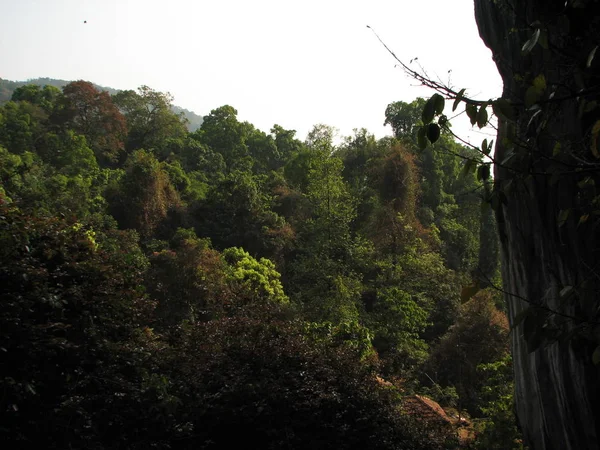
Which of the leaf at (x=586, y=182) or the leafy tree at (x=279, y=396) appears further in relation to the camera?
the leafy tree at (x=279, y=396)

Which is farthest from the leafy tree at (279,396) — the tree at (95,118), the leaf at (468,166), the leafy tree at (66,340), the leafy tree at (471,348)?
the tree at (95,118)

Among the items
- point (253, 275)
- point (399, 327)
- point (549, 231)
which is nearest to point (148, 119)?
point (253, 275)

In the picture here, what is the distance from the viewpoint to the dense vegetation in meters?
4.56

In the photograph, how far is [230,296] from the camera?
29.2 feet

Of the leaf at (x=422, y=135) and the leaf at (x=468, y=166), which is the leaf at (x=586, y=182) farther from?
the leaf at (x=422, y=135)

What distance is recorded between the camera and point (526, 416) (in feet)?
12.5

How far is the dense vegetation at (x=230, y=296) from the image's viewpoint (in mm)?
4562

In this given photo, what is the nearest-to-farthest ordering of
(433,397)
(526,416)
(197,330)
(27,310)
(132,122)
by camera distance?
(526,416)
(27,310)
(197,330)
(433,397)
(132,122)

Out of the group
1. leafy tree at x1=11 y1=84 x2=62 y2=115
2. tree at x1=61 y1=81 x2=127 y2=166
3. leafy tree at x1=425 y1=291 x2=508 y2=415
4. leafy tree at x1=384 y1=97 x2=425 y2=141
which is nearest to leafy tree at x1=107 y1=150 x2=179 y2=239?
tree at x1=61 y1=81 x2=127 y2=166

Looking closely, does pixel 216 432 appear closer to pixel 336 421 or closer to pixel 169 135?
pixel 336 421

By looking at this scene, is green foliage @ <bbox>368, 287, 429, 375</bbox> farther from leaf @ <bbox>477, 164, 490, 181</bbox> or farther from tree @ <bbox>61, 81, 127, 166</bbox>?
tree @ <bbox>61, 81, 127, 166</bbox>

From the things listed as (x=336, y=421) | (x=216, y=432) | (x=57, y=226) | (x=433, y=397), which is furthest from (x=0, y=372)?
(x=433, y=397)

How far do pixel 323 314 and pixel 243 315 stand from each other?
553cm

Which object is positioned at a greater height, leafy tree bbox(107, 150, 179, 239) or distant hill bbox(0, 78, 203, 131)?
distant hill bbox(0, 78, 203, 131)
